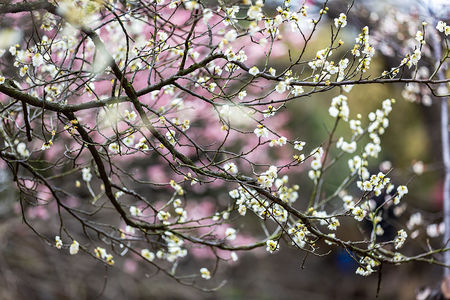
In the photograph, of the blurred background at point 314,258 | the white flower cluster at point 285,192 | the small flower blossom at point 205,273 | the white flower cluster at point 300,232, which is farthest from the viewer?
the blurred background at point 314,258

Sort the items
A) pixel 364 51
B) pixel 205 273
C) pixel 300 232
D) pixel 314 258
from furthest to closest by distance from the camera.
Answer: pixel 314 258 < pixel 205 273 < pixel 300 232 < pixel 364 51

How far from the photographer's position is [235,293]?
767 centimetres

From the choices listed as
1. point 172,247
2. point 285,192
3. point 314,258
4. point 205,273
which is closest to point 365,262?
point 285,192

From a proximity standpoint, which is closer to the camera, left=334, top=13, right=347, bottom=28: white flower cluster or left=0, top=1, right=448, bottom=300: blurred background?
left=334, top=13, right=347, bottom=28: white flower cluster

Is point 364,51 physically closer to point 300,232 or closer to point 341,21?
point 341,21

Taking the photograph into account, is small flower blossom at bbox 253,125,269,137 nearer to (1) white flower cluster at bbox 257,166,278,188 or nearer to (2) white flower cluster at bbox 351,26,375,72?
(1) white flower cluster at bbox 257,166,278,188

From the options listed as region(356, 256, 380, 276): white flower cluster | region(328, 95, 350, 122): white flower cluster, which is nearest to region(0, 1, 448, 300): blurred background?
region(328, 95, 350, 122): white flower cluster

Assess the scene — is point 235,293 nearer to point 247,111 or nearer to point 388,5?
point 388,5

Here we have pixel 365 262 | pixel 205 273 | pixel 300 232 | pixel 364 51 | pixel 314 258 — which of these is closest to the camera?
pixel 364 51

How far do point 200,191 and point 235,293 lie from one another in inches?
73.9

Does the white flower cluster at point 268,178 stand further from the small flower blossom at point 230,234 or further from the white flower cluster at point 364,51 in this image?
the small flower blossom at point 230,234

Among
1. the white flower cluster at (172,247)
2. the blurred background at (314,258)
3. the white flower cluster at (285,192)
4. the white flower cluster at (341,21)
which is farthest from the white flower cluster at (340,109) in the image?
the blurred background at (314,258)

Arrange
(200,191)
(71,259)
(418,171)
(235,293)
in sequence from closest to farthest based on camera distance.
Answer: (418,171), (71,259), (200,191), (235,293)

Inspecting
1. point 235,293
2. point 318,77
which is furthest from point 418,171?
point 235,293
